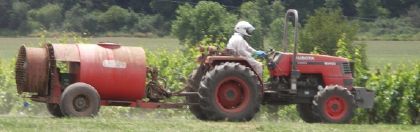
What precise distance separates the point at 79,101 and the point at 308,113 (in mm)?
3712

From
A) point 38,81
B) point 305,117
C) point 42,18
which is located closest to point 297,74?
point 305,117

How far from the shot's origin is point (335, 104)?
51.1 ft

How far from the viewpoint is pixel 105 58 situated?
1434cm

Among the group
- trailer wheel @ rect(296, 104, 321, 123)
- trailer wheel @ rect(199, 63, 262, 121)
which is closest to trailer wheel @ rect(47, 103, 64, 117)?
trailer wheel @ rect(199, 63, 262, 121)

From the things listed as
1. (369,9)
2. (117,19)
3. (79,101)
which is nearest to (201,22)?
(117,19)

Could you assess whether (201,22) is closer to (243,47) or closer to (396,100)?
(396,100)

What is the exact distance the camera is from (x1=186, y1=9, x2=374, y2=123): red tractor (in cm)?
1480

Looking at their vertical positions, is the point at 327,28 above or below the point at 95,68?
below

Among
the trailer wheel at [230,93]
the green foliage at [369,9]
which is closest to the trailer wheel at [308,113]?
the trailer wheel at [230,93]

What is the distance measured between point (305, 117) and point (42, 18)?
5728 cm

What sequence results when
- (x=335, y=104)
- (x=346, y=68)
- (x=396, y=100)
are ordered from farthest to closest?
(x=396, y=100) → (x=346, y=68) → (x=335, y=104)

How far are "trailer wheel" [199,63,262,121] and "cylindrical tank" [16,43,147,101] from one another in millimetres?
910

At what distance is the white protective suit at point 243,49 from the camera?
15078 millimetres

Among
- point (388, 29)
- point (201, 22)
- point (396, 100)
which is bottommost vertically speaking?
point (388, 29)
